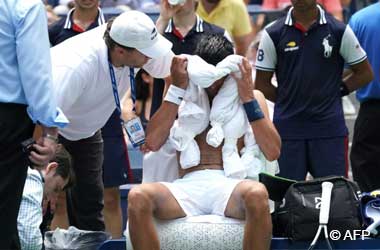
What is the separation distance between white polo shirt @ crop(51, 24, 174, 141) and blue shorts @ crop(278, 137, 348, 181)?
1340 millimetres

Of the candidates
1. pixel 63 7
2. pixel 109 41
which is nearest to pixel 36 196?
pixel 109 41

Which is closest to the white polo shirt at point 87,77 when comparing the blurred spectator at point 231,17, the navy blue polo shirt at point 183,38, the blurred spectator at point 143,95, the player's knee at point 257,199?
the navy blue polo shirt at point 183,38

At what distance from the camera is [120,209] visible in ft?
23.4

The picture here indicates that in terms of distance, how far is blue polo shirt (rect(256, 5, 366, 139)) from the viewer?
6.88 meters

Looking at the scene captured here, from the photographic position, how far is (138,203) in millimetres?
5324

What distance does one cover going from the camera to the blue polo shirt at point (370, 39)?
7.27 meters

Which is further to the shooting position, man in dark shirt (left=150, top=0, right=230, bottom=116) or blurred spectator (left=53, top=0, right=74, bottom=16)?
blurred spectator (left=53, top=0, right=74, bottom=16)

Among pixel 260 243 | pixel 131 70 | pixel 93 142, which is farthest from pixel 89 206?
pixel 260 243

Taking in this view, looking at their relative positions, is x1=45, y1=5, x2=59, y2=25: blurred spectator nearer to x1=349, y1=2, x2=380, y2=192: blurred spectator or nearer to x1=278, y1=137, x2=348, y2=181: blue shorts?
x1=349, y1=2, x2=380, y2=192: blurred spectator

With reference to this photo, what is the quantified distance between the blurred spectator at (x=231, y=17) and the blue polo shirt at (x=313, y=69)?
5.17 feet

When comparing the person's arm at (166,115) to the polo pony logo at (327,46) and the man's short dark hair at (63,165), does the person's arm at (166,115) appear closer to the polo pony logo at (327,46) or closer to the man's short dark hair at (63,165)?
the man's short dark hair at (63,165)

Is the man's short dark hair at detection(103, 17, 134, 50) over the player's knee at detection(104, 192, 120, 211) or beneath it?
over

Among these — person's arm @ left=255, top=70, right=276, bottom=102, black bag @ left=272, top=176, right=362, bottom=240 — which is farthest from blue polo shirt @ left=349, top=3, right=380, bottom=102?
black bag @ left=272, top=176, right=362, bottom=240

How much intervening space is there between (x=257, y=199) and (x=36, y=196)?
107 centimetres
